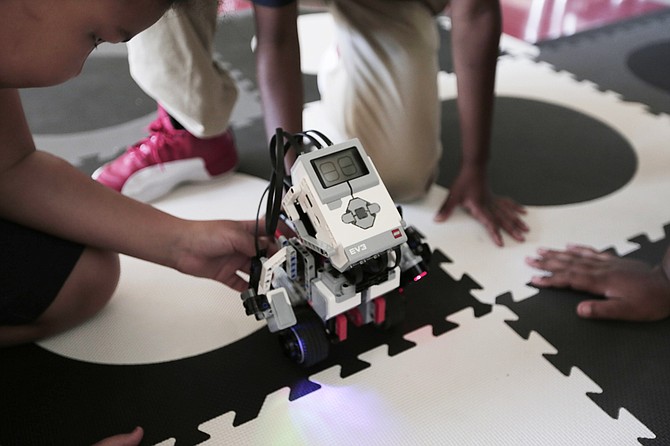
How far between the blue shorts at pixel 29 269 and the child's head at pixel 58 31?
30cm

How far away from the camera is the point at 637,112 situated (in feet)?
5.23

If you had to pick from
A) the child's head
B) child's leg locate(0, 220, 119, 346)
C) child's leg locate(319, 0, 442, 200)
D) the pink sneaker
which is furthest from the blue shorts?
child's leg locate(319, 0, 442, 200)

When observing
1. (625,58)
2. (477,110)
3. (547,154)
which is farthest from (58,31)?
(625,58)

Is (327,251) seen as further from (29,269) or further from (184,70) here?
(184,70)

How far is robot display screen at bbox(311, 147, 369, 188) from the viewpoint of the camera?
697 mm

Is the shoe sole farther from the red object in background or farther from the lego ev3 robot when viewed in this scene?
the red object in background

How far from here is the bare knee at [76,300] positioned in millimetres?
895

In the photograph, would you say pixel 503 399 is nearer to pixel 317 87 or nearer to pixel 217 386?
pixel 217 386

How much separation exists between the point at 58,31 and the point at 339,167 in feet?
1.09

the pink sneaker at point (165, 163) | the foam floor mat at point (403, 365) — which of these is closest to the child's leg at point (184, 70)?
the pink sneaker at point (165, 163)

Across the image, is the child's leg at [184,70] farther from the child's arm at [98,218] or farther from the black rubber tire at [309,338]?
the black rubber tire at [309,338]

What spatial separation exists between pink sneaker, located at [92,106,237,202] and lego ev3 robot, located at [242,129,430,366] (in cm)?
52

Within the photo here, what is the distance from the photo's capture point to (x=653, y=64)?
186 cm

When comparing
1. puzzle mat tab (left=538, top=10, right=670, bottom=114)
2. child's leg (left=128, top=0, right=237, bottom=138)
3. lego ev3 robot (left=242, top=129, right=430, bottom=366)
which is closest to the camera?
lego ev3 robot (left=242, top=129, right=430, bottom=366)
